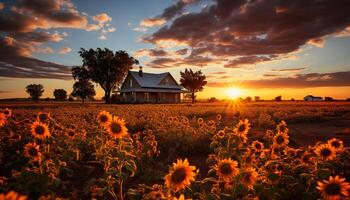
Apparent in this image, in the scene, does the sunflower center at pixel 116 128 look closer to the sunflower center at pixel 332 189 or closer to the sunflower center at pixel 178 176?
the sunflower center at pixel 178 176

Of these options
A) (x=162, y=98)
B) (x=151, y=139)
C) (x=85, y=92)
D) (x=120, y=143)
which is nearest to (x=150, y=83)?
(x=162, y=98)

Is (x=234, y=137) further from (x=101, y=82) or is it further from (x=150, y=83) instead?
(x=101, y=82)

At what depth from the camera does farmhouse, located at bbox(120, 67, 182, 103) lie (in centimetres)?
5309

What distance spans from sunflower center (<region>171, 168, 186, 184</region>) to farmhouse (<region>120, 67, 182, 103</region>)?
49161mm

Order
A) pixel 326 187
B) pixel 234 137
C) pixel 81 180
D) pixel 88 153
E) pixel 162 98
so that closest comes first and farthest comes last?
pixel 326 187 < pixel 234 137 < pixel 81 180 < pixel 88 153 < pixel 162 98

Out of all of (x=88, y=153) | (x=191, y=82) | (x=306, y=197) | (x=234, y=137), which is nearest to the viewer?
(x=306, y=197)

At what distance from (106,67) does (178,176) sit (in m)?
57.3

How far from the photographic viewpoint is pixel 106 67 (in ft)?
189

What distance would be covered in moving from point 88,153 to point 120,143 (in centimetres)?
385

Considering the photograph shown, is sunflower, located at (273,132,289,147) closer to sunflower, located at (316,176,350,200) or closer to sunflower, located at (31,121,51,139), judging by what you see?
sunflower, located at (316,176,350,200)

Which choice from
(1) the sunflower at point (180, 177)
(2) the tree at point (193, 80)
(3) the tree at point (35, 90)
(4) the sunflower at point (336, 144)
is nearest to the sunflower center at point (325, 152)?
(4) the sunflower at point (336, 144)

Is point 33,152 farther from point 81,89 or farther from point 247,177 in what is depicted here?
point 81,89

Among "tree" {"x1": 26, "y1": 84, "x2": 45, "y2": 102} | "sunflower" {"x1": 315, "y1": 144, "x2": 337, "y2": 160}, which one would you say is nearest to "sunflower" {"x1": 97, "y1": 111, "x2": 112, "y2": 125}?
"sunflower" {"x1": 315, "y1": 144, "x2": 337, "y2": 160}

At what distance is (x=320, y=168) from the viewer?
3.85 metres
